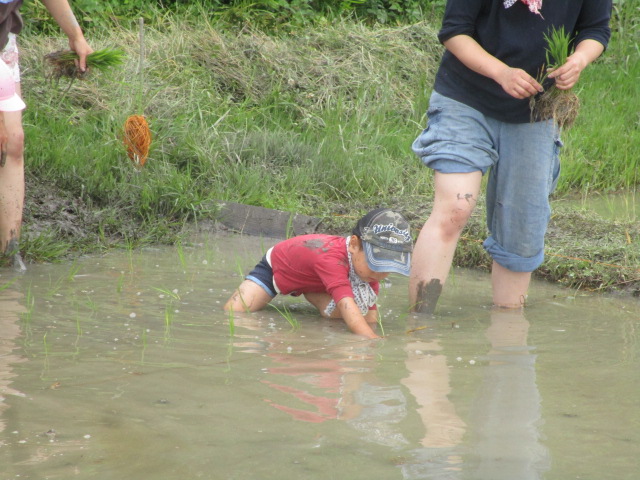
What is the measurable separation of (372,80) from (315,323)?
4842 millimetres

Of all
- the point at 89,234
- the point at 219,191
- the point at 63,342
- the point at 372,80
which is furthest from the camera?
the point at 372,80

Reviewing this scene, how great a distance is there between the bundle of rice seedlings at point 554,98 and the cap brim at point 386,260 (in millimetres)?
814

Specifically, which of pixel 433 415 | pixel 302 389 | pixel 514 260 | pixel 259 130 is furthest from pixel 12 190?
pixel 259 130

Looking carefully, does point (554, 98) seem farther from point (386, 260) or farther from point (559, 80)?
point (386, 260)

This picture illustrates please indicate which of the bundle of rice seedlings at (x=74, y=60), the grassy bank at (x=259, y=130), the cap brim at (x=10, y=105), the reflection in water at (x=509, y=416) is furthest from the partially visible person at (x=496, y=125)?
the bundle of rice seedlings at (x=74, y=60)

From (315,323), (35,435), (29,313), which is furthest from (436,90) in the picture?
(35,435)

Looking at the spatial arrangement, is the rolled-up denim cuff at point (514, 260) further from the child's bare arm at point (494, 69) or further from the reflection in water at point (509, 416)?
the child's bare arm at point (494, 69)

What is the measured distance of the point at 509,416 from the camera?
258 cm

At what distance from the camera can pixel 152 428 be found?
2375 millimetres

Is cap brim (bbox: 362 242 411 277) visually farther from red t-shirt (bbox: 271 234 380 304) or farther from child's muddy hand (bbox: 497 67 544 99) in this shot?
child's muddy hand (bbox: 497 67 544 99)

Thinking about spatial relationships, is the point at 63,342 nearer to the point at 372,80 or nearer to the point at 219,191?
the point at 219,191

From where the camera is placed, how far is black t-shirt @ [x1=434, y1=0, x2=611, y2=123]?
3.66m

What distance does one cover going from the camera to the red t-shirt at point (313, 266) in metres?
3.72

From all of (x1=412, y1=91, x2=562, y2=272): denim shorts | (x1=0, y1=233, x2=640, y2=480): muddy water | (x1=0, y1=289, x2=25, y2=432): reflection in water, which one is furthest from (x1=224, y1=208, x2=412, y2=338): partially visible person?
(x1=0, y1=289, x2=25, y2=432): reflection in water
